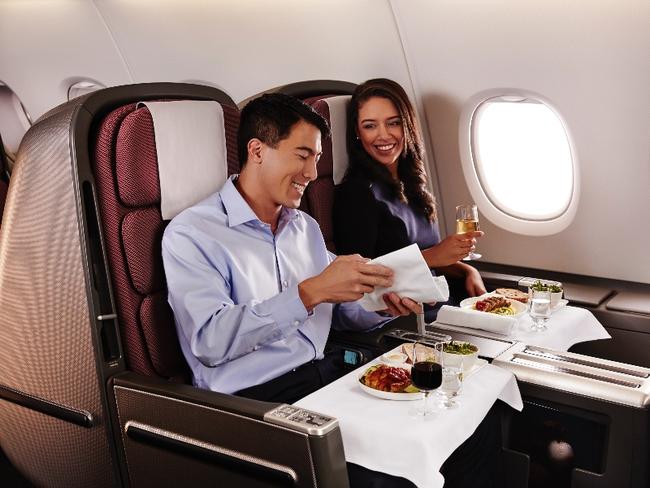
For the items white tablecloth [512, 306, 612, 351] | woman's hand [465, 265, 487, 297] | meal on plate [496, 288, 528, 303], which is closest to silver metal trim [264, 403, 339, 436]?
white tablecloth [512, 306, 612, 351]

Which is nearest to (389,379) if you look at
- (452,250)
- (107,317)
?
(107,317)

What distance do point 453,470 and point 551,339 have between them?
2.27ft

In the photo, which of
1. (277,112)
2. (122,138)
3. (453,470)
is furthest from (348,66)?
(453,470)

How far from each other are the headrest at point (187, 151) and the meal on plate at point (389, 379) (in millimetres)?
826

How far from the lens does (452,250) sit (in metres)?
3.26

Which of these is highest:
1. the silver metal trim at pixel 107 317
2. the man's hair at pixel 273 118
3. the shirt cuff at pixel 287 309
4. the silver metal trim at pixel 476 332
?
the man's hair at pixel 273 118

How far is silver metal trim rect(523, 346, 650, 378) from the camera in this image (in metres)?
2.46

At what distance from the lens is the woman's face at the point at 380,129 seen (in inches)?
138

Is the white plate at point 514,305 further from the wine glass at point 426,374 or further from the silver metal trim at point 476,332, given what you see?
the wine glass at point 426,374

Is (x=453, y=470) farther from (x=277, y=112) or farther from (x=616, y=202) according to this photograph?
(x=616, y=202)

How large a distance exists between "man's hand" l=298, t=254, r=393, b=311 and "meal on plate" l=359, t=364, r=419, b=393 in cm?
24

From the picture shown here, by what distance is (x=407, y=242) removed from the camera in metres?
3.43

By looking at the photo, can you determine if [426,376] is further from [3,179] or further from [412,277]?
[3,179]

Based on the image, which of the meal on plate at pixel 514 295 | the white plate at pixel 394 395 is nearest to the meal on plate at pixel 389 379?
the white plate at pixel 394 395
